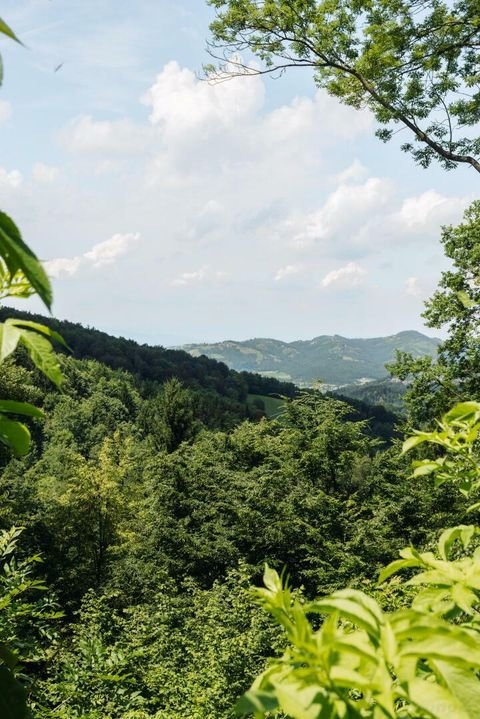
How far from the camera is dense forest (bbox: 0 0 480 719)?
78 centimetres

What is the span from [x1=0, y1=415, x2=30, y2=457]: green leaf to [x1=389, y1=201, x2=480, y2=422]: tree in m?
17.2

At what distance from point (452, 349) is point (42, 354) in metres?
18.3

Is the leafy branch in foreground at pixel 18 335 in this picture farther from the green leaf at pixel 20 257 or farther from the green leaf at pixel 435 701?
the green leaf at pixel 435 701

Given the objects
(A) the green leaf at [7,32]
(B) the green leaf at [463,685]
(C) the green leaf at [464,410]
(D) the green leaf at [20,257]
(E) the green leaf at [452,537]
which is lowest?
(E) the green leaf at [452,537]

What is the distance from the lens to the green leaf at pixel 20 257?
771 mm

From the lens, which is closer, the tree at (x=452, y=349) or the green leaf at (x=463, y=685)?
the green leaf at (x=463, y=685)

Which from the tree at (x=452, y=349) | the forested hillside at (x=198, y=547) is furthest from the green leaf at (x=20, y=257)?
the tree at (x=452, y=349)

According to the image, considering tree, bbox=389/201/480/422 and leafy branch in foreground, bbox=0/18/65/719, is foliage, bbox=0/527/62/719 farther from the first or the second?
tree, bbox=389/201/480/422

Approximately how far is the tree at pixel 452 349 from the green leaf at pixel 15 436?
676 inches

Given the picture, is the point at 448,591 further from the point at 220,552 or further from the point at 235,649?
the point at 220,552

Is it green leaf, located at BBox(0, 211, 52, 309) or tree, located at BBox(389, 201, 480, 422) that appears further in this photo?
tree, located at BBox(389, 201, 480, 422)

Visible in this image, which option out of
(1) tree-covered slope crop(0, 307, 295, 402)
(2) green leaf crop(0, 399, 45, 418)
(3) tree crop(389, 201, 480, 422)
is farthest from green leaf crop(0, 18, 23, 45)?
(1) tree-covered slope crop(0, 307, 295, 402)

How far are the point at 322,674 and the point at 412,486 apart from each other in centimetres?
2360

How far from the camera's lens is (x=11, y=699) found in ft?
3.37
